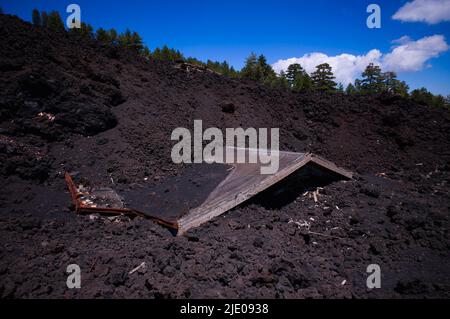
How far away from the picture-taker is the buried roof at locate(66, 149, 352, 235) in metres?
4.18

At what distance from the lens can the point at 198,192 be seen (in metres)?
5.11

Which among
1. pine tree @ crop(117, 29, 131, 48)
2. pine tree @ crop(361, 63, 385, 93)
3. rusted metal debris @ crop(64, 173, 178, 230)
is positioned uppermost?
pine tree @ crop(117, 29, 131, 48)

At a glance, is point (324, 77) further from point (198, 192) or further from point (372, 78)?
point (198, 192)

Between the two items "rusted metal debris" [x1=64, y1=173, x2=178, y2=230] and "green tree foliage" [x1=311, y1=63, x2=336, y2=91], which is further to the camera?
"green tree foliage" [x1=311, y1=63, x2=336, y2=91]

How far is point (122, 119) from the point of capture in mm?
8359

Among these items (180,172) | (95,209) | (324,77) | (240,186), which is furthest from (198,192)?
(324,77)

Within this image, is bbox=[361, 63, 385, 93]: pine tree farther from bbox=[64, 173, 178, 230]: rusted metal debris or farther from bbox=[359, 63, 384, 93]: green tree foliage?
bbox=[64, 173, 178, 230]: rusted metal debris

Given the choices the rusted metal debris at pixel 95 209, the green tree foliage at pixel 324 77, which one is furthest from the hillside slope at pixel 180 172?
the green tree foliage at pixel 324 77

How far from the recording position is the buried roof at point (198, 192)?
4.18 m

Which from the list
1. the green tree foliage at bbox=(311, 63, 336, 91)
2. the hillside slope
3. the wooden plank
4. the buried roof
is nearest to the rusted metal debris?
the buried roof

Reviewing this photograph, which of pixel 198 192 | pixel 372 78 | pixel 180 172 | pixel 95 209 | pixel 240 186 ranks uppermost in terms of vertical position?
pixel 372 78

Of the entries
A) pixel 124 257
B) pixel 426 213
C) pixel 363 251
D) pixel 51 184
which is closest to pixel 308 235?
pixel 363 251

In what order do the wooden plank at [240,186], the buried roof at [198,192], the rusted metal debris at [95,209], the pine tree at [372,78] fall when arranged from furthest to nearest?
the pine tree at [372,78] < the rusted metal debris at [95,209] < the buried roof at [198,192] < the wooden plank at [240,186]

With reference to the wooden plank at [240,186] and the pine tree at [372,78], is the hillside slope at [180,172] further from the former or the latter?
the pine tree at [372,78]
